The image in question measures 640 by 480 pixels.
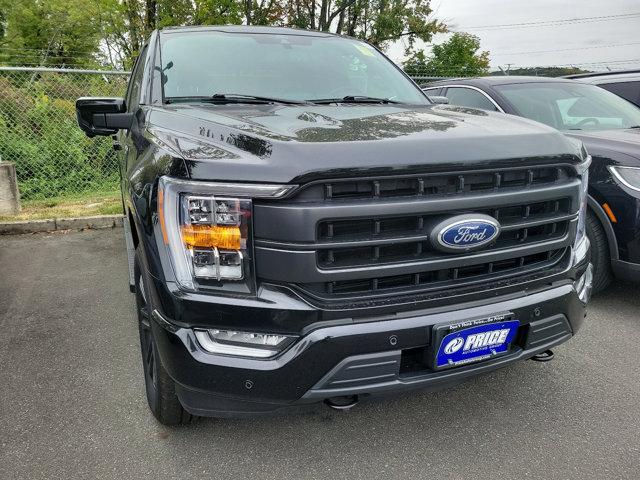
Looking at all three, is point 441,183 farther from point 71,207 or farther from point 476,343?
point 71,207

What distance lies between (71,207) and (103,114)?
15.2 feet

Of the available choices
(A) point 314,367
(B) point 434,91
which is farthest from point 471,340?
(B) point 434,91

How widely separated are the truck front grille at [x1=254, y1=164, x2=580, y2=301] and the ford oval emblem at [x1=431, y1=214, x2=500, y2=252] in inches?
1.3

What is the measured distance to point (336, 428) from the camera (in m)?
2.43

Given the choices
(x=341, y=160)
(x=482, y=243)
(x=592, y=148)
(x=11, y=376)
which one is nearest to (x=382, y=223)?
(x=341, y=160)

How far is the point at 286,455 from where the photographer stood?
224 cm

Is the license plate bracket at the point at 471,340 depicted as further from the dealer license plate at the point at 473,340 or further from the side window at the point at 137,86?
the side window at the point at 137,86

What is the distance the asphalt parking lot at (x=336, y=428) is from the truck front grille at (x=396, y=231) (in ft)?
2.06

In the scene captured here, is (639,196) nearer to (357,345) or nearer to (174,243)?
(357,345)

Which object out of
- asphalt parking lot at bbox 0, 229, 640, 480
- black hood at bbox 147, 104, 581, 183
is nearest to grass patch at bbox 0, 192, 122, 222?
asphalt parking lot at bbox 0, 229, 640, 480

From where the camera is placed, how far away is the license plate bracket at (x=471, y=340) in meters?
1.91

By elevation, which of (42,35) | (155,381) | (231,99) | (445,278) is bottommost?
(155,381)

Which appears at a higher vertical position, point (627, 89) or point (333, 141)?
point (627, 89)

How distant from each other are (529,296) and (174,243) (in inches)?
55.8
